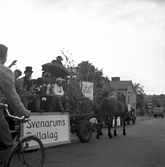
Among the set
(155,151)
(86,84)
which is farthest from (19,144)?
(86,84)

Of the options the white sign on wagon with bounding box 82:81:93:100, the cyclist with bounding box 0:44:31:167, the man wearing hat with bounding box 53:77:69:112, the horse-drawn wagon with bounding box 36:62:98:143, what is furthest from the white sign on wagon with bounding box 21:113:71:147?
the white sign on wagon with bounding box 82:81:93:100

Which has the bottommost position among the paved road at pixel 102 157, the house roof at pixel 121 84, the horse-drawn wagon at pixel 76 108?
the paved road at pixel 102 157

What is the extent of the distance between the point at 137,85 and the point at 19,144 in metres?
101

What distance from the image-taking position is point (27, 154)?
163 inches

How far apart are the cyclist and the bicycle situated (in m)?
0.10

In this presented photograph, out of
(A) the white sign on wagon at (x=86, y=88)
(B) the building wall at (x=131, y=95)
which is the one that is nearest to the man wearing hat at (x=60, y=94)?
(A) the white sign on wagon at (x=86, y=88)

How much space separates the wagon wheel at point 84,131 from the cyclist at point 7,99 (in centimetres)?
608

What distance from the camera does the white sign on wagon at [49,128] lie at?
747 centimetres

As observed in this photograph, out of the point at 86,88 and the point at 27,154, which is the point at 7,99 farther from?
the point at 86,88

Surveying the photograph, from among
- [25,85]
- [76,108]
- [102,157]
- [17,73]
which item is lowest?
[102,157]

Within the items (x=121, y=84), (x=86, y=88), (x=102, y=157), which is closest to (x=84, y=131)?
(x=102, y=157)

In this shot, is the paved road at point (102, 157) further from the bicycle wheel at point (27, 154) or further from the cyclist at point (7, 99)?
the cyclist at point (7, 99)

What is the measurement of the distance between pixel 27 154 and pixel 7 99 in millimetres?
1202

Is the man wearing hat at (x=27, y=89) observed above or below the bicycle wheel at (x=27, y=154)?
above
